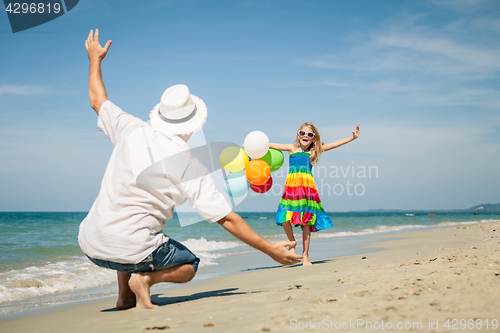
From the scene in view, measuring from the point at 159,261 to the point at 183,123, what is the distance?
3.15 feet

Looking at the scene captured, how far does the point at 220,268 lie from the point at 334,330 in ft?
14.5

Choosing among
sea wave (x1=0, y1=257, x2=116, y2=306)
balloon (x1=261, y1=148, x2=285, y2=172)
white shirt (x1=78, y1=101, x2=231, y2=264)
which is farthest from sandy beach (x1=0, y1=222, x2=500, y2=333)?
balloon (x1=261, y1=148, x2=285, y2=172)

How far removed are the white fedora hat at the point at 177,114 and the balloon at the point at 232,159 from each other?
72.8 inches

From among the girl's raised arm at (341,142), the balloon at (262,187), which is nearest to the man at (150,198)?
the balloon at (262,187)

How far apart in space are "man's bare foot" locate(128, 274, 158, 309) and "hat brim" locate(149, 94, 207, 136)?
101 cm

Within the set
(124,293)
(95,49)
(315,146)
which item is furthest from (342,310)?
(315,146)

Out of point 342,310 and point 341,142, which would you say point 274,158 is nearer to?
point 341,142

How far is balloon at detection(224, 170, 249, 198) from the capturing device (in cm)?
462

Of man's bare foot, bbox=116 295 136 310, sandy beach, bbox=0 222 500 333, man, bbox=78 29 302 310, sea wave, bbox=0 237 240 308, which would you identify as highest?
man, bbox=78 29 302 310

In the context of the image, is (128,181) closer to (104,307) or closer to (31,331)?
(31,331)

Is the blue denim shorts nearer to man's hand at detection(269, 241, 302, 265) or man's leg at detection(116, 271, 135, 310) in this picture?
man's leg at detection(116, 271, 135, 310)

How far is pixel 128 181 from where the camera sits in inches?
94.4

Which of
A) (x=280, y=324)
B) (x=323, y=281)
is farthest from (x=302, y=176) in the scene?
(x=280, y=324)

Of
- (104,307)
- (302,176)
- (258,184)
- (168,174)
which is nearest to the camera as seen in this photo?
(168,174)
